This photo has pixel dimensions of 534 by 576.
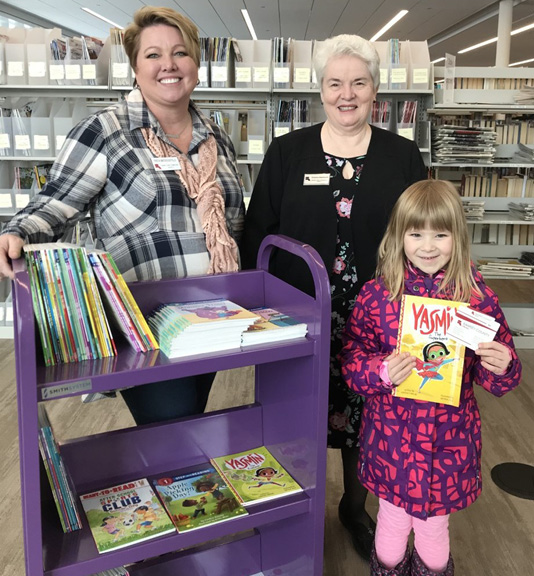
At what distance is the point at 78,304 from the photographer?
49.3 inches

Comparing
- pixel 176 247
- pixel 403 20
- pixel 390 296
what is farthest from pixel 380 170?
pixel 403 20

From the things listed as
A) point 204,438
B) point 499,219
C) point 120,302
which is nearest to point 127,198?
point 120,302

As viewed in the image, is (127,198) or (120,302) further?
(127,198)

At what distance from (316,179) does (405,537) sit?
1171 mm

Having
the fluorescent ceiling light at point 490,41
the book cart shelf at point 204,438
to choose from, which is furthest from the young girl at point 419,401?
the fluorescent ceiling light at point 490,41

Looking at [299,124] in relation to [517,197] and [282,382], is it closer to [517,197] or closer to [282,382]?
[517,197]

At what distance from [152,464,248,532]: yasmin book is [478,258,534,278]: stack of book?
3.62 m

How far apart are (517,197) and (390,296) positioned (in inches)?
149

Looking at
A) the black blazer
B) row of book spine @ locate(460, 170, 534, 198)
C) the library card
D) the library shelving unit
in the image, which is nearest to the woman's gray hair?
the black blazer

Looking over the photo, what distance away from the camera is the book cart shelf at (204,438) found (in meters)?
1.18

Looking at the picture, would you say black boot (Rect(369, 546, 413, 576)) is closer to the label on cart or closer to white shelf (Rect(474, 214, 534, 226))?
the label on cart

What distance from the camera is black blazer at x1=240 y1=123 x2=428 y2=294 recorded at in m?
1.93

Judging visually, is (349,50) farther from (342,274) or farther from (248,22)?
(248,22)

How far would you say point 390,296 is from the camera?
1.67m
